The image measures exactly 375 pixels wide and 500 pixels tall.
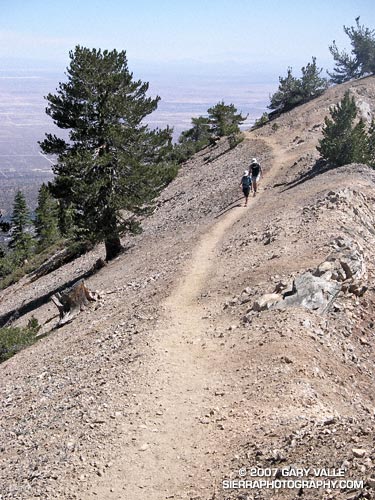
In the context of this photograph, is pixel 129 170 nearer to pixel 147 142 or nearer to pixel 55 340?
pixel 147 142

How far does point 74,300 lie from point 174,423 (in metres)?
10.1

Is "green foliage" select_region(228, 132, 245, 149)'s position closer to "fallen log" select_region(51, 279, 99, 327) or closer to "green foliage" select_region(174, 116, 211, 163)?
"green foliage" select_region(174, 116, 211, 163)

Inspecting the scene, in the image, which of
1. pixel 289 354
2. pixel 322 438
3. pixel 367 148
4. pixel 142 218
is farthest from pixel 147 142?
pixel 322 438

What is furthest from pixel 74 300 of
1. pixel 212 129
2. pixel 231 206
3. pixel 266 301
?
pixel 212 129

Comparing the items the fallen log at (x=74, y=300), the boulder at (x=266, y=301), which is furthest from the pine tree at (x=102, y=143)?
the boulder at (x=266, y=301)


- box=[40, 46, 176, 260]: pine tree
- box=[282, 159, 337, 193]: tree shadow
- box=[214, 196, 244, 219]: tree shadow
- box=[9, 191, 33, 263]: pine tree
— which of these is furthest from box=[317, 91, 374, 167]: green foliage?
box=[9, 191, 33, 263]: pine tree

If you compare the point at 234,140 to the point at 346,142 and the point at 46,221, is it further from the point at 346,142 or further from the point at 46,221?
the point at 46,221

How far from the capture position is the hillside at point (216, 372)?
876 centimetres

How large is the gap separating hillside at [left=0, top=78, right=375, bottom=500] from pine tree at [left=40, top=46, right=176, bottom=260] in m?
4.12

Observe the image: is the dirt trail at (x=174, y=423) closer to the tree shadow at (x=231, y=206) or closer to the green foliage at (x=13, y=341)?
the green foliage at (x=13, y=341)

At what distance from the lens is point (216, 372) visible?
11.7 m

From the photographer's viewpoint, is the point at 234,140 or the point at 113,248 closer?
the point at 113,248

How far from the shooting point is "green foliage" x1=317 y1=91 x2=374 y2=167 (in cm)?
2614

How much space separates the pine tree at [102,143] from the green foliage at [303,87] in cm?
3099
